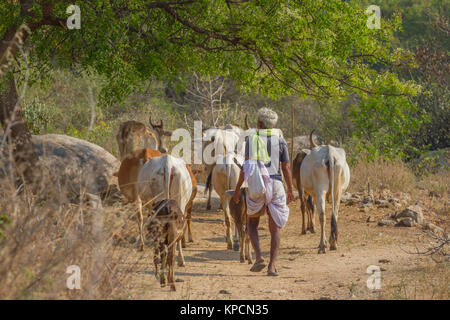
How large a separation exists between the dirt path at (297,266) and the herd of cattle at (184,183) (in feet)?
0.96

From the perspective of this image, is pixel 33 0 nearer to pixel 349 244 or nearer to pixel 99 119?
pixel 349 244

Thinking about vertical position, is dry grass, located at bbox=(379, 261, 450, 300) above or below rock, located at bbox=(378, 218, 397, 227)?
below

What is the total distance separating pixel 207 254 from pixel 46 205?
4905 millimetres

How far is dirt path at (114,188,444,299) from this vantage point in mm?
6566

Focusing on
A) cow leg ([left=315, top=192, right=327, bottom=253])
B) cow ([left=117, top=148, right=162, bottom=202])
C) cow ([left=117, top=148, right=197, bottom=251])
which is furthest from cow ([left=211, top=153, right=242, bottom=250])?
cow leg ([left=315, top=192, right=327, bottom=253])

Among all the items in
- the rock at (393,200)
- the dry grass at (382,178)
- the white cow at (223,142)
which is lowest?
the rock at (393,200)

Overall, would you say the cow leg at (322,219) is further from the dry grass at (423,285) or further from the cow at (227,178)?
the dry grass at (423,285)

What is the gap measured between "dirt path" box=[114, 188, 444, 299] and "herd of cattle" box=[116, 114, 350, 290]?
11.6 inches

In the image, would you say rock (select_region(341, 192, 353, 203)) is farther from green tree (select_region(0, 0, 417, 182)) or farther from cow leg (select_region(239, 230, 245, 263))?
cow leg (select_region(239, 230, 245, 263))

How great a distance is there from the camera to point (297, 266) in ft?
27.4

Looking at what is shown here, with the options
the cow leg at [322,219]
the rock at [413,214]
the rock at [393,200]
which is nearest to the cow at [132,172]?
the cow leg at [322,219]

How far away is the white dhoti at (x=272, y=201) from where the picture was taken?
7.50 meters

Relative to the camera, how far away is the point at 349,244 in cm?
973

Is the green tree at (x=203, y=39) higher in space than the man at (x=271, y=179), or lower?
higher
